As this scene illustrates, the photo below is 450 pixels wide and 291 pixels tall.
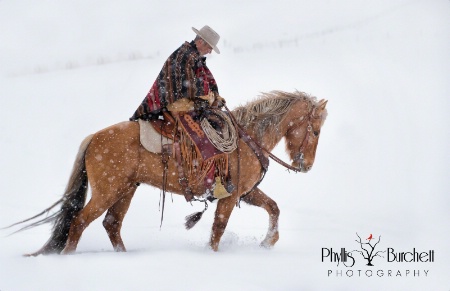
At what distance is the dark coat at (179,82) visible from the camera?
18.9 feet

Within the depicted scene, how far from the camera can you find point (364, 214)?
9656mm

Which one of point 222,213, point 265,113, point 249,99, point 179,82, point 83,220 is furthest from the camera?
point 249,99

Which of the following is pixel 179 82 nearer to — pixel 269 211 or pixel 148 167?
pixel 148 167

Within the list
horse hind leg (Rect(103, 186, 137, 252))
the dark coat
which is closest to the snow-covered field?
horse hind leg (Rect(103, 186, 137, 252))

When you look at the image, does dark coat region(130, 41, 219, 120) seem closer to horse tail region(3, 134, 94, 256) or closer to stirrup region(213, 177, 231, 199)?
horse tail region(3, 134, 94, 256)

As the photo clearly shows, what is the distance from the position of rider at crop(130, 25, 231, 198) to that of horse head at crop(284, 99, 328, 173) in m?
1.07

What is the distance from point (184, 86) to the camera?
5.76m

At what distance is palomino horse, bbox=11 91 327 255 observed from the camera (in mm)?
5660

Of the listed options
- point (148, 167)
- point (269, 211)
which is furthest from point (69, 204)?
point (269, 211)

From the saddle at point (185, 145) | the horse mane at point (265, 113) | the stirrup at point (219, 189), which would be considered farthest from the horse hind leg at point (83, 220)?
the horse mane at point (265, 113)

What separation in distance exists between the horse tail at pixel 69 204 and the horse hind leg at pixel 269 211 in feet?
6.37

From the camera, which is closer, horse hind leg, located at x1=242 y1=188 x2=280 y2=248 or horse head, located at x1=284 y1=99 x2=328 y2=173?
horse head, located at x1=284 y1=99 x2=328 y2=173

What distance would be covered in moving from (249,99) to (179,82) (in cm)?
910

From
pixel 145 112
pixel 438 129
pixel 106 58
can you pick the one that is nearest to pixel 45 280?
pixel 145 112
